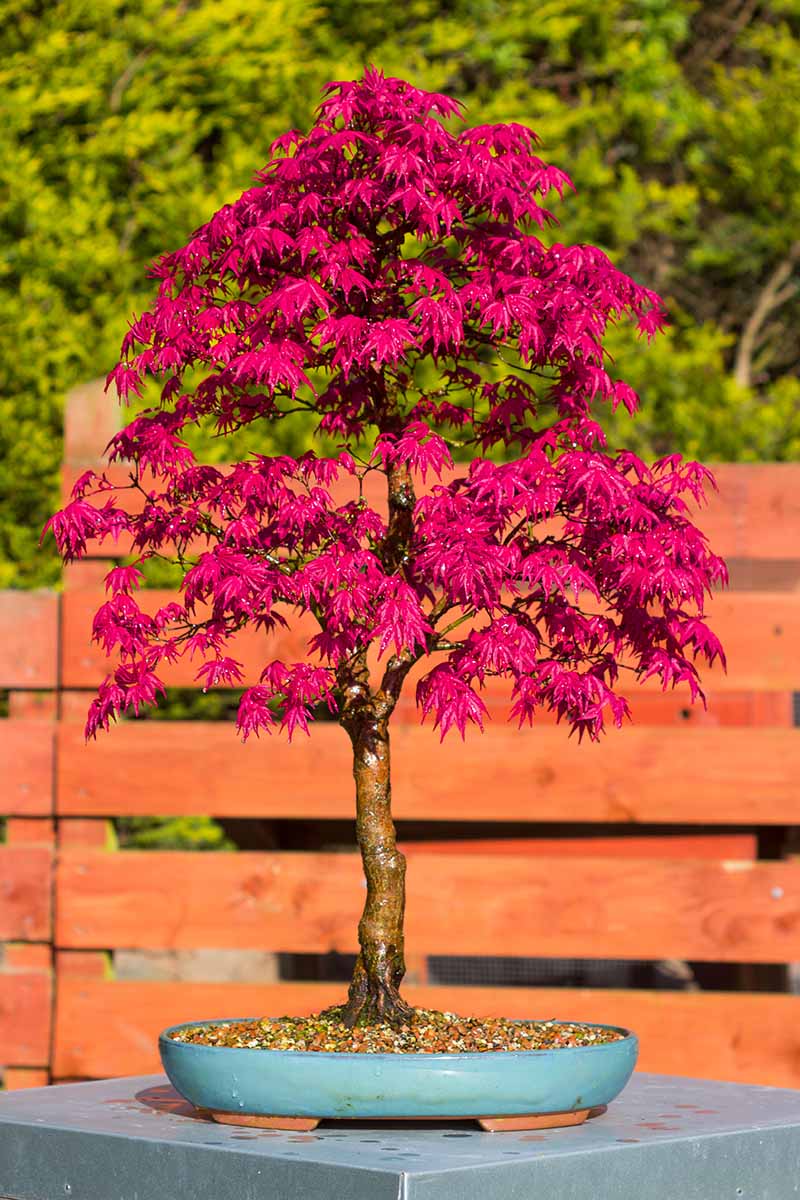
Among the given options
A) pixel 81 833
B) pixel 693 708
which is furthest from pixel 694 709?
pixel 81 833

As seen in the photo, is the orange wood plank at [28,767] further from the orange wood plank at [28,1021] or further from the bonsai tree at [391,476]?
the bonsai tree at [391,476]

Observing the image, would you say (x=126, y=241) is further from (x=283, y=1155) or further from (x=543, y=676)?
(x=283, y=1155)

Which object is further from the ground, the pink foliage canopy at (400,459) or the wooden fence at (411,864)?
the pink foliage canopy at (400,459)

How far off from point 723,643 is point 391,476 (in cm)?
130

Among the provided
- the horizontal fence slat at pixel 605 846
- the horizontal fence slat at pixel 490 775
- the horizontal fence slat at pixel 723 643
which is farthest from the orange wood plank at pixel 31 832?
the horizontal fence slat at pixel 605 846

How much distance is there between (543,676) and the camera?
1735mm

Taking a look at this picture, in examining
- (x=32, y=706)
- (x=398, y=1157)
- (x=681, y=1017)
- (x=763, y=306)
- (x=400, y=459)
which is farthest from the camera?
(x=763, y=306)

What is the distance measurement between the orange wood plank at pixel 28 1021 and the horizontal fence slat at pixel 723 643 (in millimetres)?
574

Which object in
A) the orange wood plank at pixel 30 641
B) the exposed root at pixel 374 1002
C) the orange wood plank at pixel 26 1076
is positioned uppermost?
the orange wood plank at pixel 30 641

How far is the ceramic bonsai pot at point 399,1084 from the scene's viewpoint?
158cm

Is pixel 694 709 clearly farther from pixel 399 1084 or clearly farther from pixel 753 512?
pixel 399 1084

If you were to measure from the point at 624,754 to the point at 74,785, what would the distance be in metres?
1.05

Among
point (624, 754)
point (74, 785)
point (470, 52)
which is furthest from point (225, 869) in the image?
point (470, 52)

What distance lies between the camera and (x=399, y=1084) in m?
1.58
